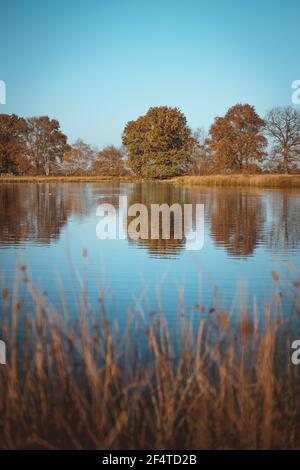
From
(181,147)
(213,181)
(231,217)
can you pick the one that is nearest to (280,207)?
(231,217)

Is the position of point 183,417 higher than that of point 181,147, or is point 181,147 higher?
point 181,147

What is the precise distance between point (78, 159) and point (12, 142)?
15137 millimetres

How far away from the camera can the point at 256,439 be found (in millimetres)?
3971

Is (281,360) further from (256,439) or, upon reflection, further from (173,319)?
(173,319)

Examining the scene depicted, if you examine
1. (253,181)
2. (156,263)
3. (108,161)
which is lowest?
(156,263)

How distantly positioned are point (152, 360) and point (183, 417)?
1.28 meters

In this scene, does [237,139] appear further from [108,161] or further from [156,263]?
[156,263]

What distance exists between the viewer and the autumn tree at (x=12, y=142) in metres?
100

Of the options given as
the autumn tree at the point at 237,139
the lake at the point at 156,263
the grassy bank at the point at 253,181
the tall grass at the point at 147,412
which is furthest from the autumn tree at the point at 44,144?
the tall grass at the point at 147,412

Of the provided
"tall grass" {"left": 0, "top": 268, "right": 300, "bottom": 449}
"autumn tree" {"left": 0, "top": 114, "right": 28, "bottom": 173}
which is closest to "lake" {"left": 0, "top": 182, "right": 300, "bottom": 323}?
"tall grass" {"left": 0, "top": 268, "right": 300, "bottom": 449}

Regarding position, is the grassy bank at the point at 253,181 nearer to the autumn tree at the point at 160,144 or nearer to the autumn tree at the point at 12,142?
the autumn tree at the point at 160,144

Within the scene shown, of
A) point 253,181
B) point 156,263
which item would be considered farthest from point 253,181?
point 156,263

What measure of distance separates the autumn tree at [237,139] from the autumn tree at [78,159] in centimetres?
3624

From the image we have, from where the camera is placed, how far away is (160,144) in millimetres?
83062
